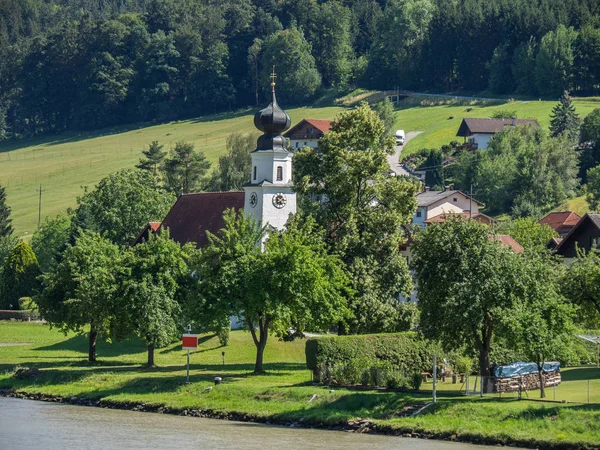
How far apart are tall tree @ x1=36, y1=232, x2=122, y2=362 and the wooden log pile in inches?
880

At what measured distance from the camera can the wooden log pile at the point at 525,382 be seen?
174 ft

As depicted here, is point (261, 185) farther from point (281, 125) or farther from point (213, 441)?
point (213, 441)

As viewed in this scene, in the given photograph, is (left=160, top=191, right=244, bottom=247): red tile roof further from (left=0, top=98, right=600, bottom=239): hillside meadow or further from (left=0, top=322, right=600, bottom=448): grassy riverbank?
(left=0, top=98, right=600, bottom=239): hillside meadow

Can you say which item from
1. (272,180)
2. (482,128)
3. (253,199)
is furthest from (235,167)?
(272,180)

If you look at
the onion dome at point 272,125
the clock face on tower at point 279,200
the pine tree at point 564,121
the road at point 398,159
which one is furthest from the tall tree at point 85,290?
the pine tree at point 564,121

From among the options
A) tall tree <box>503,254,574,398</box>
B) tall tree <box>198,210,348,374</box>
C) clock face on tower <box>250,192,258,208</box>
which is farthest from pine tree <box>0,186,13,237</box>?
tall tree <box>503,254,574,398</box>

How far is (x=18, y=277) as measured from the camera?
101 m

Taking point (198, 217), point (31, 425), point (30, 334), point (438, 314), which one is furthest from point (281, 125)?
point (31, 425)

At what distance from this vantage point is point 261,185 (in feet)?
260

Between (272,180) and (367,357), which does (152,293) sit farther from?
(272,180)

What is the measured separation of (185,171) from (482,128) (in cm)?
4205

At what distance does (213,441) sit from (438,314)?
11.8 m

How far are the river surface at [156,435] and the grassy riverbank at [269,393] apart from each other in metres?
1.27

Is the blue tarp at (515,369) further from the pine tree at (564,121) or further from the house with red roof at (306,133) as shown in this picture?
the pine tree at (564,121)
